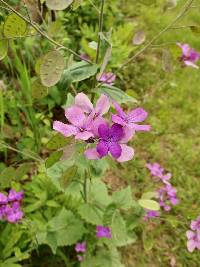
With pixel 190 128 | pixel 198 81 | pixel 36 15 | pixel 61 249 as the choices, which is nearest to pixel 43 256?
pixel 61 249

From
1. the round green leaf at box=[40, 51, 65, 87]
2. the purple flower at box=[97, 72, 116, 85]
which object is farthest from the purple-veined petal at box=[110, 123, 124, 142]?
the purple flower at box=[97, 72, 116, 85]

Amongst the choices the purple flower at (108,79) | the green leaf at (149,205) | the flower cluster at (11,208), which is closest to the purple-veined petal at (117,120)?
the purple flower at (108,79)

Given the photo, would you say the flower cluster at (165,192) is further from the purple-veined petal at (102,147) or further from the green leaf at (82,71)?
the purple-veined petal at (102,147)

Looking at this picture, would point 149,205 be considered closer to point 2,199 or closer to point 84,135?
point 2,199

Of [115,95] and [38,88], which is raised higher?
[38,88]

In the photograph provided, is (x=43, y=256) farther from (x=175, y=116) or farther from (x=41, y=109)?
(x=175, y=116)

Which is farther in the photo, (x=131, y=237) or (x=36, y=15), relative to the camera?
(x=131, y=237)

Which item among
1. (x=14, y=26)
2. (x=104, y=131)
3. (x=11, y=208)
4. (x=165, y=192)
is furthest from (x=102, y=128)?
(x=165, y=192)
